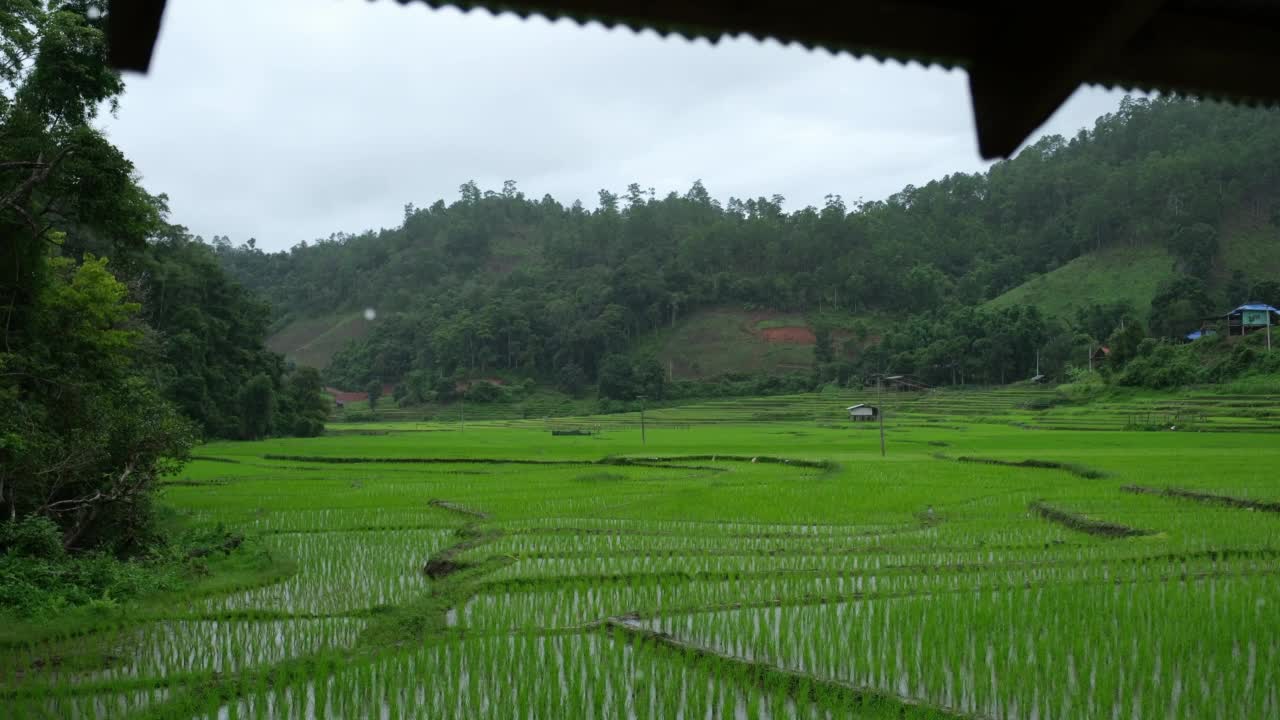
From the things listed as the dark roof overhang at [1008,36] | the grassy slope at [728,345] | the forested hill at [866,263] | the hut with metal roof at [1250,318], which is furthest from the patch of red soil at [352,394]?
the dark roof overhang at [1008,36]

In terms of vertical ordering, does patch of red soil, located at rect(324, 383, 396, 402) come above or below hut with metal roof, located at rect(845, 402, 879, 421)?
above

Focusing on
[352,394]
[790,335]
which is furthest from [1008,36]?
[352,394]

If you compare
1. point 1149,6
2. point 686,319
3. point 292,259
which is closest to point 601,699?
point 1149,6

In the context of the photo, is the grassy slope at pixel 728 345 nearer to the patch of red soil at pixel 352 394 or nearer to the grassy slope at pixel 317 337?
the patch of red soil at pixel 352 394

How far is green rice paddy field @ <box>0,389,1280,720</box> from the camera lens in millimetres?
4895

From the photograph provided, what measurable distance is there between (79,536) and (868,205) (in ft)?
271

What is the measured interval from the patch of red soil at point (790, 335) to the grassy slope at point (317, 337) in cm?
3688

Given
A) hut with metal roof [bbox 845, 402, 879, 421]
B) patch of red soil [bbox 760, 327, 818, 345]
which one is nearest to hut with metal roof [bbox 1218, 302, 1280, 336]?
hut with metal roof [bbox 845, 402, 879, 421]

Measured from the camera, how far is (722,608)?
682 centimetres

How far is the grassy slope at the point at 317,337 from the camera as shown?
7956 cm

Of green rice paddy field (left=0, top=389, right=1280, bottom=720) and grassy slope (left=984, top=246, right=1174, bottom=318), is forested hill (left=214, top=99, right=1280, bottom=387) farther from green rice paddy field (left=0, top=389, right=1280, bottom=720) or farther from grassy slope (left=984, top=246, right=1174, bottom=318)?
green rice paddy field (left=0, top=389, right=1280, bottom=720)

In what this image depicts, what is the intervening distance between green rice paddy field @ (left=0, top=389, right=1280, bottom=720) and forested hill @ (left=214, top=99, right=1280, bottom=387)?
38.1 metres

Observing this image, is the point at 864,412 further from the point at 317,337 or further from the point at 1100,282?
the point at 317,337

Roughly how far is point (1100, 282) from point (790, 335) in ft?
67.5
